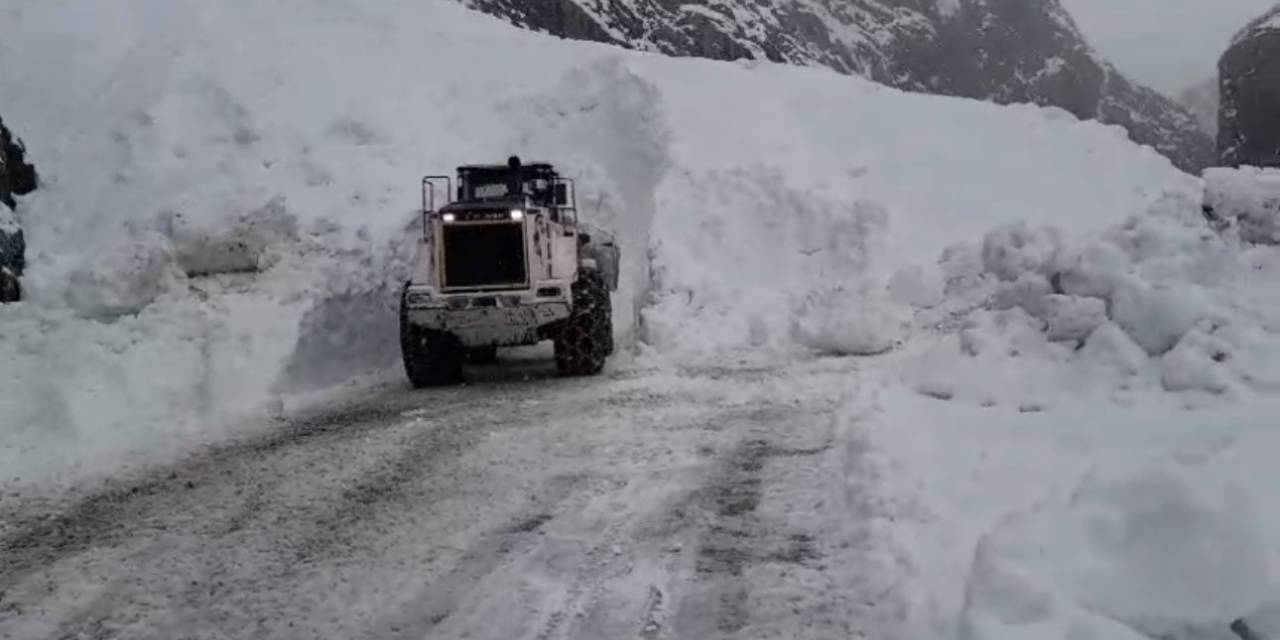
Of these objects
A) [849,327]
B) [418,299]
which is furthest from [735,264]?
[418,299]

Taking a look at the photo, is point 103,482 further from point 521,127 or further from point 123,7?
point 123,7

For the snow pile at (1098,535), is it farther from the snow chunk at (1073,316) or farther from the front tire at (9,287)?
the front tire at (9,287)

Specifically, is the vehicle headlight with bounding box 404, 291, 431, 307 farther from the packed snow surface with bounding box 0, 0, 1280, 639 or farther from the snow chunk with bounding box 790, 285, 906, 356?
the snow chunk with bounding box 790, 285, 906, 356

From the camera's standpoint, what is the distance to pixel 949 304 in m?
13.0

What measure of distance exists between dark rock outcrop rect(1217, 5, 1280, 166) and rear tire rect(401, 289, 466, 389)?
63245mm

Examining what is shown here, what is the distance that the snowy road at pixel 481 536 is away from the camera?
4688 millimetres

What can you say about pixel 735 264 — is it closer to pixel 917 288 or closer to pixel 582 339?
pixel 917 288

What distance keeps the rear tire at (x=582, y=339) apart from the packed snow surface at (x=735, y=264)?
139 centimetres

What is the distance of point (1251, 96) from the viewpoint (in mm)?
65625

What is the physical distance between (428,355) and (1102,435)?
677 centimetres

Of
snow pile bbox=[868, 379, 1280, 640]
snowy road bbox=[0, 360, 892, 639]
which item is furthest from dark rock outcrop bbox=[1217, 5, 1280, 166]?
snow pile bbox=[868, 379, 1280, 640]

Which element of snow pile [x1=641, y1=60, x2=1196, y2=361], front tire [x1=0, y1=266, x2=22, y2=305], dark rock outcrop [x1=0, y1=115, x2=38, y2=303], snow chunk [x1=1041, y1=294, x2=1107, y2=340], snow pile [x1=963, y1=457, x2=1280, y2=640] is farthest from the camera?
snow pile [x1=641, y1=60, x2=1196, y2=361]

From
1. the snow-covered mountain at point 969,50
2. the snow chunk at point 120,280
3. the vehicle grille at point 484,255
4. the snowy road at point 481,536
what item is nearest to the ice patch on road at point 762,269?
the vehicle grille at point 484,255

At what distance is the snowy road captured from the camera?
469 cm
